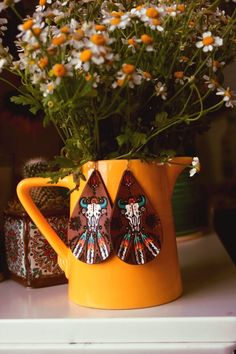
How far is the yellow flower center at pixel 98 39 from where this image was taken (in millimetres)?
A: 521

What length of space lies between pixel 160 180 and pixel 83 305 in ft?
0.57

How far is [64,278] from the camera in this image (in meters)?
0.77

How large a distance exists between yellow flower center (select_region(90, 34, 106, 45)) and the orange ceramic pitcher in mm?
152

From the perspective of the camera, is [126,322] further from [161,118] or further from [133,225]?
[161,118]

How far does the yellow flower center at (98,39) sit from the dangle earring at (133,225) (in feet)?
0.53

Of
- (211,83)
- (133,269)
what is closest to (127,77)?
(211,83)

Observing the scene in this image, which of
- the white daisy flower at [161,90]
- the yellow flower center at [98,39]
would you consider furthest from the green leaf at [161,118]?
the yellow flower center at [98,39]

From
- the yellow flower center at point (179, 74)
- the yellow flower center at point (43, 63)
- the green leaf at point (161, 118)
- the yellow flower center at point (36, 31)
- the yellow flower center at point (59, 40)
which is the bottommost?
the green leaf at point (161, 118)

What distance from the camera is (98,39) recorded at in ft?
1.71

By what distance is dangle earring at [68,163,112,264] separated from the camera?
62 cm

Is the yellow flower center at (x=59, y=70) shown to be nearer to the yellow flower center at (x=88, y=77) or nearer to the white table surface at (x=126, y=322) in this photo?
the yellow flower center at (x=88, y=77)

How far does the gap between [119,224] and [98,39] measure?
0.68 feet

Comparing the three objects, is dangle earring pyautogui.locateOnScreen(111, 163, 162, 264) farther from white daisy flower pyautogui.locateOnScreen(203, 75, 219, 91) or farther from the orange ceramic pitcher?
white daisy flower pyautogui.locateOnScreen(203, 75, 219, 91)

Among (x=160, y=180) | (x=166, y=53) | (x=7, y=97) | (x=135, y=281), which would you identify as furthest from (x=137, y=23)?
(x=7, y=97)
